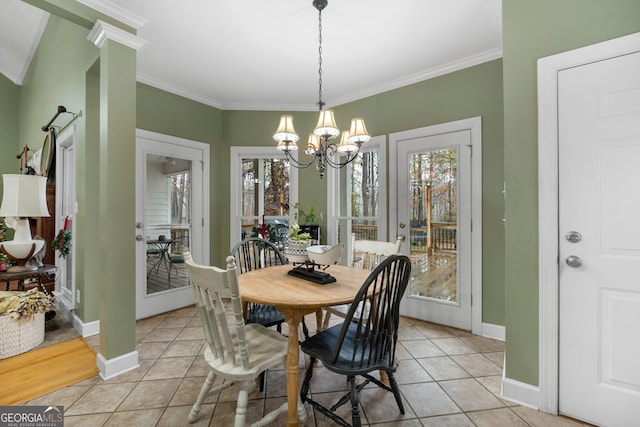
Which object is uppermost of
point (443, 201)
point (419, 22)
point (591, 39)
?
point (419, 22)

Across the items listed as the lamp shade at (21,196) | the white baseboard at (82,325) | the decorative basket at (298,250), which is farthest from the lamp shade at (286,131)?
the white baseboard at (82,325)

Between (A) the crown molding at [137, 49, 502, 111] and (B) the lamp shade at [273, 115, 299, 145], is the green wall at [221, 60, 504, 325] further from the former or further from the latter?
(B) the lamp shade at [273, 115, 299, 145]

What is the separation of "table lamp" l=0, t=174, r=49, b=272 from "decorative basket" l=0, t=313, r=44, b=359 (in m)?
0.58

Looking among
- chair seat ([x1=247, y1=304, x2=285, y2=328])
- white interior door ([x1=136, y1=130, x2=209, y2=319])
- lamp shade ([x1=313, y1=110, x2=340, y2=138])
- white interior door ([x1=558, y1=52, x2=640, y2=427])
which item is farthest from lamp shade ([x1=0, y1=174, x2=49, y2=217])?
white interior door ([x1=558, y1=52, x2=640, y2=427])

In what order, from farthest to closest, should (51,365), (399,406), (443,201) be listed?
(443,201), (51,365), (399,406)

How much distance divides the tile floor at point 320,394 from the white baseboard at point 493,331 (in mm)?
154

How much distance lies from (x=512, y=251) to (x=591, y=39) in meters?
1.26

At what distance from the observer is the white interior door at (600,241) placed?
153cm

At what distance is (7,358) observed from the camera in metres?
2.39

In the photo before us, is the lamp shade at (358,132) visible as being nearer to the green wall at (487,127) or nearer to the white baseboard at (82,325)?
the green wall at (487,127)

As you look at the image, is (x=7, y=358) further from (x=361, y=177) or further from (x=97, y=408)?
(x=361, y=177)

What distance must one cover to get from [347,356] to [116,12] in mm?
2842

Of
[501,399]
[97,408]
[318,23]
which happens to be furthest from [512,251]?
[97,408]

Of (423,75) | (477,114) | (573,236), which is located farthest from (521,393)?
(423,75)
